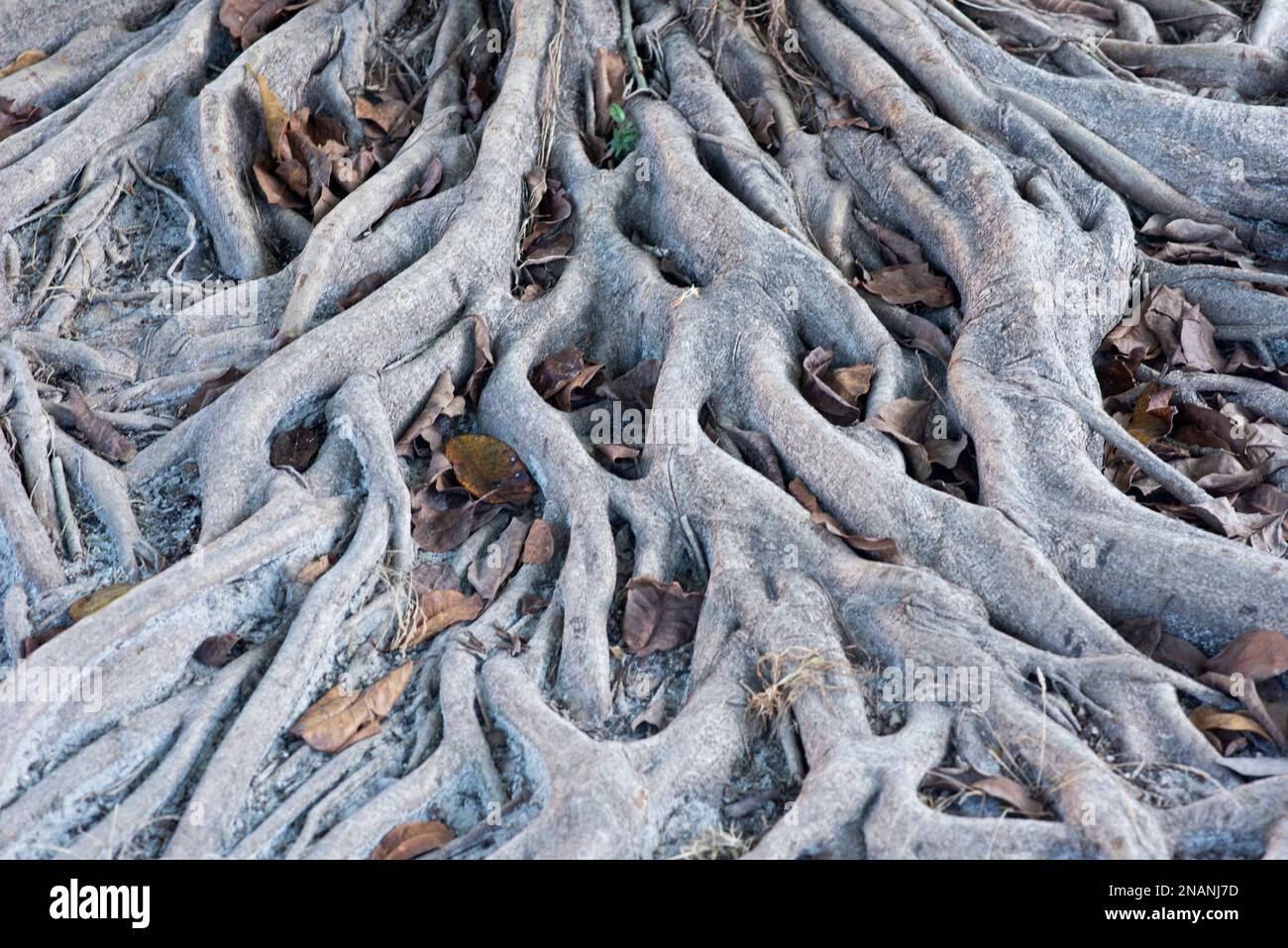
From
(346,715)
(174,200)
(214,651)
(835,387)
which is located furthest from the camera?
(174,200)

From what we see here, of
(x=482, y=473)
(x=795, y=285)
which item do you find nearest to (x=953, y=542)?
(x=795, y=285)

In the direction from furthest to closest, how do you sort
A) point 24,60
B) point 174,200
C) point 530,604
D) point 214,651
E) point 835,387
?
point 24,60 < point 174,200 < point 835,387 < point 530,604 < point 214,651

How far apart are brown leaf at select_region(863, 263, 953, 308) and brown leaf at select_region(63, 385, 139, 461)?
2.71 m

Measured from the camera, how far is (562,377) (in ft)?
13.1

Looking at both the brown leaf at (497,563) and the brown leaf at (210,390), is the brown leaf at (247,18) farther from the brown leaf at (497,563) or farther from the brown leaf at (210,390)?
the brown leaf at (497,563)

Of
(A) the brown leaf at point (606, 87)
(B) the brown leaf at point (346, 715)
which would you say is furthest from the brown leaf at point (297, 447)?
(A) the brown leaf at point (606, 87)

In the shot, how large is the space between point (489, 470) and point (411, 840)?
52.1 inches

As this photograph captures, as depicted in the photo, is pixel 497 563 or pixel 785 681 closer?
pixel 785 681

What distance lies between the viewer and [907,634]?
313 cm

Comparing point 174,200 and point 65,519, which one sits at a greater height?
point 174,200

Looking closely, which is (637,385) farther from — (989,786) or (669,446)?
(989,786)

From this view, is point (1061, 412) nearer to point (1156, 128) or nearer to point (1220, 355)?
point (1220, 355)

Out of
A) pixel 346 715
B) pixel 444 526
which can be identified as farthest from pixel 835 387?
pixel 346 715

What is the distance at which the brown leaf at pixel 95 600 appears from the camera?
334cm
